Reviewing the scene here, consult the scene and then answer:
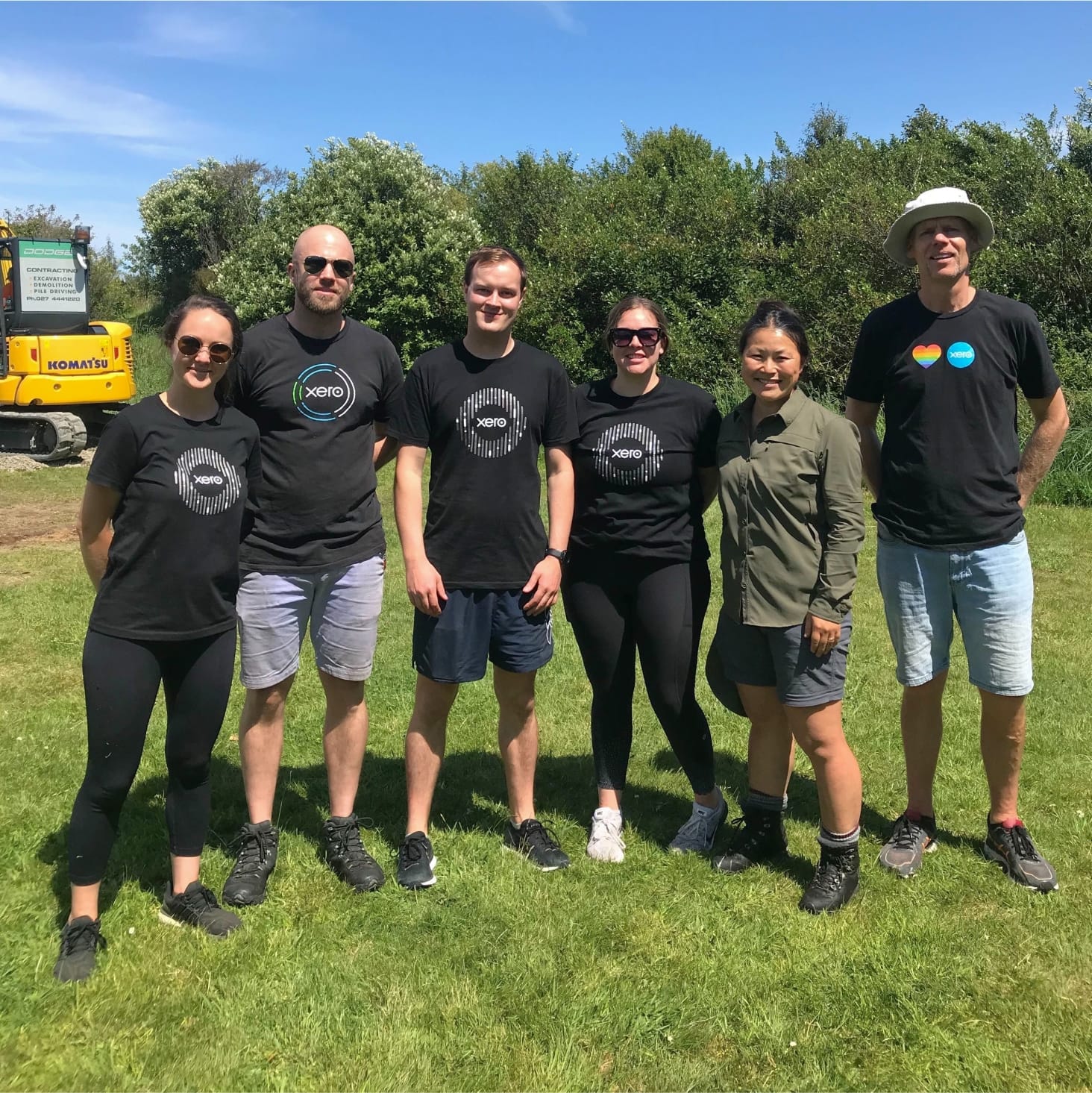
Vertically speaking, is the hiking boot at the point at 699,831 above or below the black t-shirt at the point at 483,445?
below

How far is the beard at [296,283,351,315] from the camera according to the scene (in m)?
3.22

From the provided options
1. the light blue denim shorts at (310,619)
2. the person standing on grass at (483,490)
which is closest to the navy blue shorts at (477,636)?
the person standing on grass at (483,490)

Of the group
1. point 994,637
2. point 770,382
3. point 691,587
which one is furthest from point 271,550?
point 994,637

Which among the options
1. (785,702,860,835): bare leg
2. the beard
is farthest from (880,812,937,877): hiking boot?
the beard

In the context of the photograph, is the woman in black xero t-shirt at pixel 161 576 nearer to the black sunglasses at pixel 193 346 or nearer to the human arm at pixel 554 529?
A: the black sunglasses at pixel 193 346

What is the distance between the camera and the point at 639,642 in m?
3.55

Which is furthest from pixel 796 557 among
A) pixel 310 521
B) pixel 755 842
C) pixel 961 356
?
pixel 310 521

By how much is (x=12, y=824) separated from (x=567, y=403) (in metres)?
2.70

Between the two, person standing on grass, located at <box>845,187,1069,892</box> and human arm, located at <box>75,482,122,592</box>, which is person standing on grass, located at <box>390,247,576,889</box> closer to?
human arm, located at <box>75,482,122,592</box>

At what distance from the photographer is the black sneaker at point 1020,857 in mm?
3344

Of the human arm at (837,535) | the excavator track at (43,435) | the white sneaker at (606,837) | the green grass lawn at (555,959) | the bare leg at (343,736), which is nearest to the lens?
the green grass lawn at (555,959)

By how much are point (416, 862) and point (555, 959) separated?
2.24 ft

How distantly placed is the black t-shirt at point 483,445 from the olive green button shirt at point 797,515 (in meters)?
0.67

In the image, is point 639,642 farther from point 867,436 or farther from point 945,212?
point 945,212
